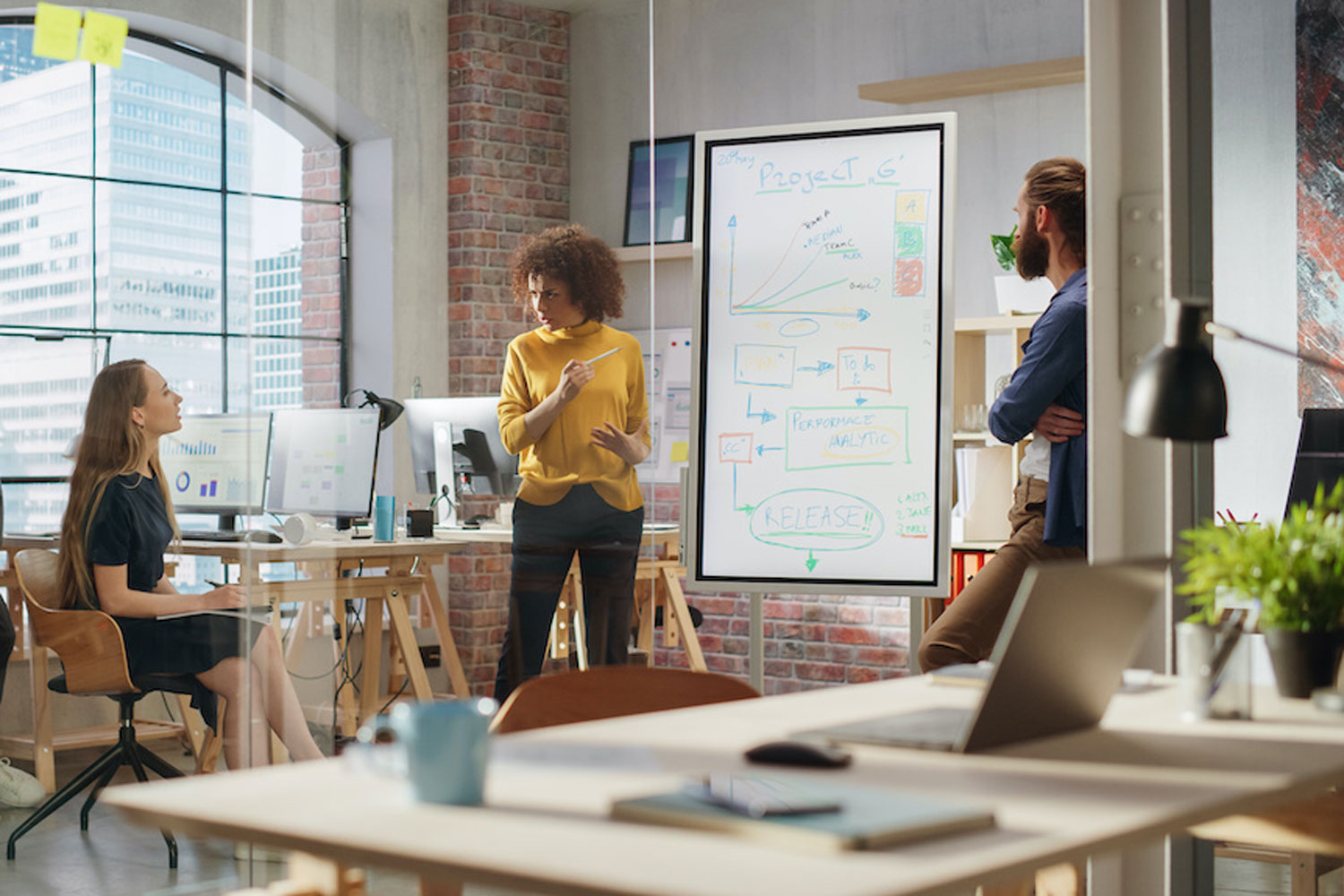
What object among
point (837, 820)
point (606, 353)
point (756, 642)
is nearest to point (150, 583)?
point (606, 353)

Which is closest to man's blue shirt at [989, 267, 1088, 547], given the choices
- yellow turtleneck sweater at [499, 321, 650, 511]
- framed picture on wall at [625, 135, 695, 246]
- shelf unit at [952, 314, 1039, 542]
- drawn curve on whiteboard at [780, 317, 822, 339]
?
drawn curve on whiteboard at [780, 317, 822, 339]

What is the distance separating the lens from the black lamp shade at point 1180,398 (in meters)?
1.88

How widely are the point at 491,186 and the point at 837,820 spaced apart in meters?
3.28

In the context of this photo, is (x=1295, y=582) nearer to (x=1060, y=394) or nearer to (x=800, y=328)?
(x=1060, y=394)

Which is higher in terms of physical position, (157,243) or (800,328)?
(157,243)

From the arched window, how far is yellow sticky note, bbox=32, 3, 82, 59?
0.02m

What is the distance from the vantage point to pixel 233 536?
3.98 metres

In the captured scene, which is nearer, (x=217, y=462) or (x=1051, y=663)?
(x=1051, y=663)

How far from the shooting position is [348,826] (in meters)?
1.20

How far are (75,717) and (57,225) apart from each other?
4.05 ft

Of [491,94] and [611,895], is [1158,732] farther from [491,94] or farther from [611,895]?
[491,94]

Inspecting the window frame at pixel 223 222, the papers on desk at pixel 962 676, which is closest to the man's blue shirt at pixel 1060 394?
the papers on desk at pixel 962 676

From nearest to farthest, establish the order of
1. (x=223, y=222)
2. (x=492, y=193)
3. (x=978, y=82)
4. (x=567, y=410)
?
(x=223, y=222), (x=567, y=410), (x=492, y=193), (x=978, y=82)

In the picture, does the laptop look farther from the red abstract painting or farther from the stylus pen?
the red abstract painting
